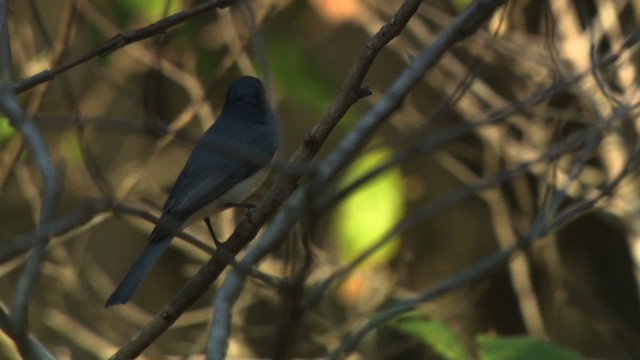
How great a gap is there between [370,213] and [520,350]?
182 cm

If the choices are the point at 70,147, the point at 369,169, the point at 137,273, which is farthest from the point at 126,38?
the point at 70,147

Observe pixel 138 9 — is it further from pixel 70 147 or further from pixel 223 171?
pixel 70 147

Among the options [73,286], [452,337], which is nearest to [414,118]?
[73,286]

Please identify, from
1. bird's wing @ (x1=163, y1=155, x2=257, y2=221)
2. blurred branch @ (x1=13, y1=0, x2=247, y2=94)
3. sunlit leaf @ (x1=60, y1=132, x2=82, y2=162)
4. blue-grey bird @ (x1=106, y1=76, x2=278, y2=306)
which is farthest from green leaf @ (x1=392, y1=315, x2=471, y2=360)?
sunlit leaf @ (x1=60, y1=132, x2=82, y2=162)

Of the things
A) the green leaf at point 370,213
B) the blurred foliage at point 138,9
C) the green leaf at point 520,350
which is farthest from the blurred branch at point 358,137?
the green leaf at point 370,213

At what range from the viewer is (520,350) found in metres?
3.30

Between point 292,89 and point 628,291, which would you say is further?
point 628,291

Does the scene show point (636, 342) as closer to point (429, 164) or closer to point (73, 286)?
point (429, 164)

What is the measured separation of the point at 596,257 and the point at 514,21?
5.95ft

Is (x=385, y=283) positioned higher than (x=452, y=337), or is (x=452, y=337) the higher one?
(x=385, y=283)

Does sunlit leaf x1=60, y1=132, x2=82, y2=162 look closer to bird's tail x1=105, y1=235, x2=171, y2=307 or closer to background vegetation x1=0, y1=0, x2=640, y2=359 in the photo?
background vegetation x1=0, y1=0, x2=640, y2=359

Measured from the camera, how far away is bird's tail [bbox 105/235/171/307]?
10.7 feet

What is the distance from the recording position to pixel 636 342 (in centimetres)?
524

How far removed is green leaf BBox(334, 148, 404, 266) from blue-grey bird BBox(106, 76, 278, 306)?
58cm
